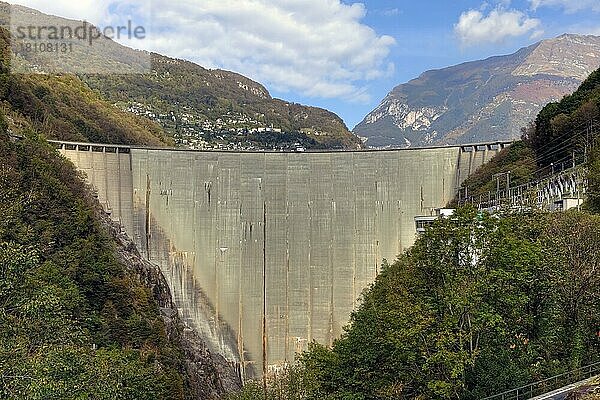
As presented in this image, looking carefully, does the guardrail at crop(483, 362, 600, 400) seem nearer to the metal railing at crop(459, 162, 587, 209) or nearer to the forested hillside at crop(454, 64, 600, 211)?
the metal railing at crop(459, 162, 587, 209)

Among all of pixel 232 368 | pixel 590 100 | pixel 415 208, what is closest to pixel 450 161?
pixel 415 208

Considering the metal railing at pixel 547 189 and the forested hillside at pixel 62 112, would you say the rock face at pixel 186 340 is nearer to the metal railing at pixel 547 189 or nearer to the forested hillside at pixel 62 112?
the forested hillside at pixel 62 112

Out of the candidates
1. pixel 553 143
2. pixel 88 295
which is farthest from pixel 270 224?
pixel 553 143

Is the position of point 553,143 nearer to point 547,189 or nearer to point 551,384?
point 547,189

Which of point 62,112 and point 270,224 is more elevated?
point 62,112

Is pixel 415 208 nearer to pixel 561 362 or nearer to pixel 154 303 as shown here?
pixel 154 303
